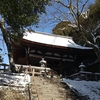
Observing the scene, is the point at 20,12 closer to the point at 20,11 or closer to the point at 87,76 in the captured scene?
the point at 20,11

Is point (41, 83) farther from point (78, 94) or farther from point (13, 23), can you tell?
point (13, 23)

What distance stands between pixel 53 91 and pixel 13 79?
108 inches

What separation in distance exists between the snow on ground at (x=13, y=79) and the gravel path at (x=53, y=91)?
798 millimetres

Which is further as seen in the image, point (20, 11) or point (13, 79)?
point (13, 79)

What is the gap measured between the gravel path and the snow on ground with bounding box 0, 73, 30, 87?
0.80 m

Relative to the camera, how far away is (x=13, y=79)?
1531cm

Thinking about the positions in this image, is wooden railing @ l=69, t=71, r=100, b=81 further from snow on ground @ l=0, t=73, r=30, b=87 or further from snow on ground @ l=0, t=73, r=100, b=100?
snow on ground @ l=0, t=73, r=30, b=87

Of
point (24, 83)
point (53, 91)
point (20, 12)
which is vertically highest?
point (20, 12)

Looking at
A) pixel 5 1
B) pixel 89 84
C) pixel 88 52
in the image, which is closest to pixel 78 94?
pixel 89 84

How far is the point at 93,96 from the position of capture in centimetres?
1449

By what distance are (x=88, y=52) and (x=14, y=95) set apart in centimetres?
1358

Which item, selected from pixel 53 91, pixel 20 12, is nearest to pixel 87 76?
pixel 53 91

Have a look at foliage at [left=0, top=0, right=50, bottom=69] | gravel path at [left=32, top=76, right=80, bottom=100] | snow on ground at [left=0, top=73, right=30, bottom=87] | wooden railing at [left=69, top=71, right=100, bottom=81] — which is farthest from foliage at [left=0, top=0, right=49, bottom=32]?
wooden railing at [left=69, top=71, right=100, bottom=81]

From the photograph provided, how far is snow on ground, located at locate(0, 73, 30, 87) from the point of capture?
14339 mm
